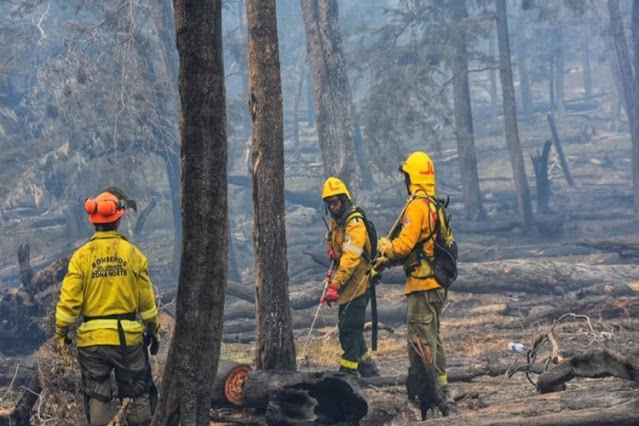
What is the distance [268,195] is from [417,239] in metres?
1.86

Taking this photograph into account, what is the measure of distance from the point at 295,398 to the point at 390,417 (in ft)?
3.19

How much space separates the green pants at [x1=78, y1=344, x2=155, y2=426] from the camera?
6000mm

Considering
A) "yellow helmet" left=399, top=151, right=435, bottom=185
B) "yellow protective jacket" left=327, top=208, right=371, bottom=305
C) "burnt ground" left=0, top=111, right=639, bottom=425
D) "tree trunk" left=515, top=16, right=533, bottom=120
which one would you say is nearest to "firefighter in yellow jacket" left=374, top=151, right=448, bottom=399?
"yellow helmet" left=399, top=151, right=435, bottom=185

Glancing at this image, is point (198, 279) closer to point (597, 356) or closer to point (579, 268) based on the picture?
point (597, 356)

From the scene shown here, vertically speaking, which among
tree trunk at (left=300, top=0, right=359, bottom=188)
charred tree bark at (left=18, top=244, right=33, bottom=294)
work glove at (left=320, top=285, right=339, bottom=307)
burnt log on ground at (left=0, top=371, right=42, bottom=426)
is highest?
tree trunk at (left=300, top=0, right=359, bottom=188)

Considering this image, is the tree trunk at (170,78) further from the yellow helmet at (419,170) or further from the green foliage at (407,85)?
the yellow helmet at (419,170)

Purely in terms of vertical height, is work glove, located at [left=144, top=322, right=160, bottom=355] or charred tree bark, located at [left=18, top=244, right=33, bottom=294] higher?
charred tree bark, located at [left=18, top=244, right=33, bottom=294]

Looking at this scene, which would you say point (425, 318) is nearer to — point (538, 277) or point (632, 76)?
point (538, 277)

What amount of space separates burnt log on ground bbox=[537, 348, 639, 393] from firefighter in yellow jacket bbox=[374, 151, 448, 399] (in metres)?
1.41

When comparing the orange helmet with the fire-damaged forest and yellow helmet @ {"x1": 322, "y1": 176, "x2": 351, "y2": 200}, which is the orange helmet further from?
yellow helmet @ {"x1": 322, "y1": 176, "x2": 351, "y2": 200}

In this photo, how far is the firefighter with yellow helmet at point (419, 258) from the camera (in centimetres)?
702

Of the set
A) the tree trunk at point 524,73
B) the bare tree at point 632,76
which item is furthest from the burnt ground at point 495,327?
the tree trunk at point 524,73

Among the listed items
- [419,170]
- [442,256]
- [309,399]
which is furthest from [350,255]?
[309,399]

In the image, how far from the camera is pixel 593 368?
18.2 feet
